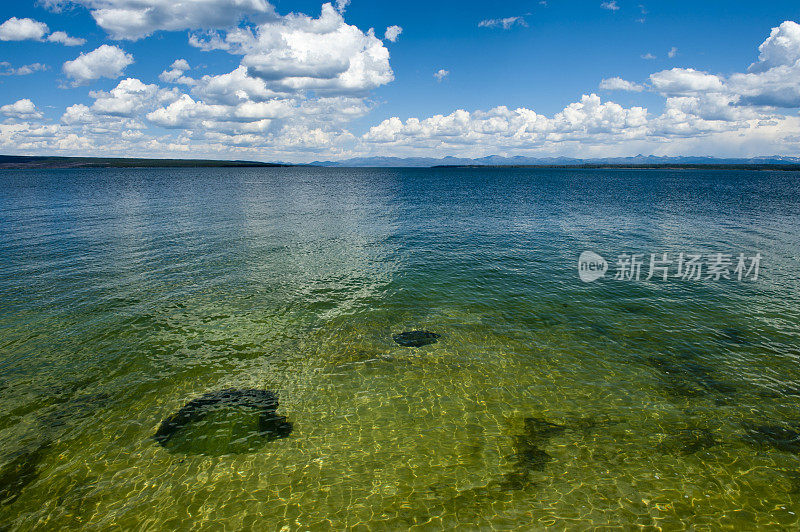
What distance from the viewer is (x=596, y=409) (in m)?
16.3

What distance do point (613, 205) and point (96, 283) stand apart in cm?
10020

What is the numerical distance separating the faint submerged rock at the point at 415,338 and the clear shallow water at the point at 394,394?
0.63 metres

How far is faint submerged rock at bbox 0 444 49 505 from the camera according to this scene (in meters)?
12.0

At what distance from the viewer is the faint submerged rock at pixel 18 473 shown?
12.0 meters

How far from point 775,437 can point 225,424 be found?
73.7 ft

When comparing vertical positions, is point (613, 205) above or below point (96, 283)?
above

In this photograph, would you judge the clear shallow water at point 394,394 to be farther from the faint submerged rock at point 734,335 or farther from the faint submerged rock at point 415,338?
the faint submerged rock at point 415,338

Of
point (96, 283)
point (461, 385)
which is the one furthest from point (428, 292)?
point (96, 283)

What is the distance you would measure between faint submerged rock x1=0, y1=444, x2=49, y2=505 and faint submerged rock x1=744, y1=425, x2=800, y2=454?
1051 inches

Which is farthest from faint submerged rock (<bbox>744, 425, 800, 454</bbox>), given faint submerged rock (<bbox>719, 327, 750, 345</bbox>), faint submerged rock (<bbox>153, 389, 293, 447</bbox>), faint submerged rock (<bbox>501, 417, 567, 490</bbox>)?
faint submerged rock (<bbox>153, 389, 293, 447</bbox>)

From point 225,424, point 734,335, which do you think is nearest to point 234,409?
point 225,424

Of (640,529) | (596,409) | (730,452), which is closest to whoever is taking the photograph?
(640,529)

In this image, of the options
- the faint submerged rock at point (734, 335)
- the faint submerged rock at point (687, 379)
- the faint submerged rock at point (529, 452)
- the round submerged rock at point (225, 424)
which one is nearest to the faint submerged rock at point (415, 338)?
the faint submerged rock at point (529, 452)

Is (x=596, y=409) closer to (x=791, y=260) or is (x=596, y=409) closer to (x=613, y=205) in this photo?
(x=791, y=260)
